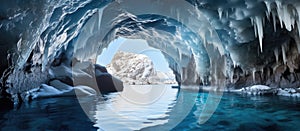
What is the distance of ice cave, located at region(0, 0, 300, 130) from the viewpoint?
16.8 feet

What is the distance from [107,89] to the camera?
62.3ft

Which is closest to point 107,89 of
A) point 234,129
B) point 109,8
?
point 109,8

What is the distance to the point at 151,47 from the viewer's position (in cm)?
2119

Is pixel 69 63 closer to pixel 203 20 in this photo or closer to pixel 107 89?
pixel 107 89

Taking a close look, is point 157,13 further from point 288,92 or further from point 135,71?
point 135,71

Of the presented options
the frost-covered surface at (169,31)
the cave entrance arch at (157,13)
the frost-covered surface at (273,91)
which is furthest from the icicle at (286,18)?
the frost-covered surface at (273,91)

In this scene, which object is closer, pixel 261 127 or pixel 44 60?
pixel 261 127

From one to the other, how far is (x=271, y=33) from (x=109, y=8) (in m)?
7.82

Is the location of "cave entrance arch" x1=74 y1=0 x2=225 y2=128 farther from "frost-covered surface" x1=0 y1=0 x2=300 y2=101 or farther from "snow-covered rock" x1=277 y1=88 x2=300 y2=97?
"snow-covered rock" x1=277 y1=88 x2=300 y2=97

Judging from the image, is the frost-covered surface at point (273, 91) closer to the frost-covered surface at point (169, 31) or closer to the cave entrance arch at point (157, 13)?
the frost-covered surface at point (169, 31)

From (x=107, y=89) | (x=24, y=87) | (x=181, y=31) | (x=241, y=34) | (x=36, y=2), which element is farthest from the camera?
(x=107, y=89)

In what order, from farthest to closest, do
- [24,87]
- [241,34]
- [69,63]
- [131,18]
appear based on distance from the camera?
1. [69,63]
2. [131,18]
3. [241,34]
4. [24,87]

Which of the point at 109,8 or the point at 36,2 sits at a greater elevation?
the point at 109,8

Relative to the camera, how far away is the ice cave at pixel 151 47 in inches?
201
